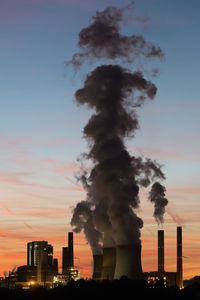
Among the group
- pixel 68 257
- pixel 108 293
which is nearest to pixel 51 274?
pixel 68 257

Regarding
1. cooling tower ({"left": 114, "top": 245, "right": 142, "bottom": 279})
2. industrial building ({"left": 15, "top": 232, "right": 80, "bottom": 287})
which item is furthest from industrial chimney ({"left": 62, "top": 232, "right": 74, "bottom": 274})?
cooling tower ({"left": 114, "top": 245, "right": 142, "bottom": 279})

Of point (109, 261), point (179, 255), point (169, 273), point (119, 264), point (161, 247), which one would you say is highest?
point (161, 247)

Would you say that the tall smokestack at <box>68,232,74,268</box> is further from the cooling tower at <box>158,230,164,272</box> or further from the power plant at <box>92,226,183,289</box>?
the power plant at <box>92,226,183,289</box>

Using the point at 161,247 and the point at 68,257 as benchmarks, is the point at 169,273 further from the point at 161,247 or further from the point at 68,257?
the point at 68,257

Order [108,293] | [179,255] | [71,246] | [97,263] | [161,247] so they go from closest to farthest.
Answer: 1. [108,293]
2. [97,263]
3. [179,255]
4. [161,247]
5. [71,246]

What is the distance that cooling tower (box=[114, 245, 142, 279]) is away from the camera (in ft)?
268

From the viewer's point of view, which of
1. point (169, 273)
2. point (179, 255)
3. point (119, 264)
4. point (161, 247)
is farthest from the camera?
point (161, 247)

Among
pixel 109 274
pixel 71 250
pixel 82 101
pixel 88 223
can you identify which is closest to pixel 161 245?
pixel 71 250

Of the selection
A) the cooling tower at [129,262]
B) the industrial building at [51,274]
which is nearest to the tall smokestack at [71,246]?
the industrial building at [51,274]

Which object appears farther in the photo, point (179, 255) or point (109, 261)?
point (179, 255)

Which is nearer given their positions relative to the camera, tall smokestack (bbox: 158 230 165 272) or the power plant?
the power plant

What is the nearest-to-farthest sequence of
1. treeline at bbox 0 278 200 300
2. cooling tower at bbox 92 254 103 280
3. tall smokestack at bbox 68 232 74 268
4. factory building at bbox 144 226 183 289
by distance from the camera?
treeline at bbox 0 278 200 300 < cooling tower at bbox 92 254 103 280 < factory building at bbox 144 226 183 289 < tall smokestack at bbox 68 232 74 268

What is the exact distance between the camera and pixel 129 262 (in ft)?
269

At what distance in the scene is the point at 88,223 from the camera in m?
106
